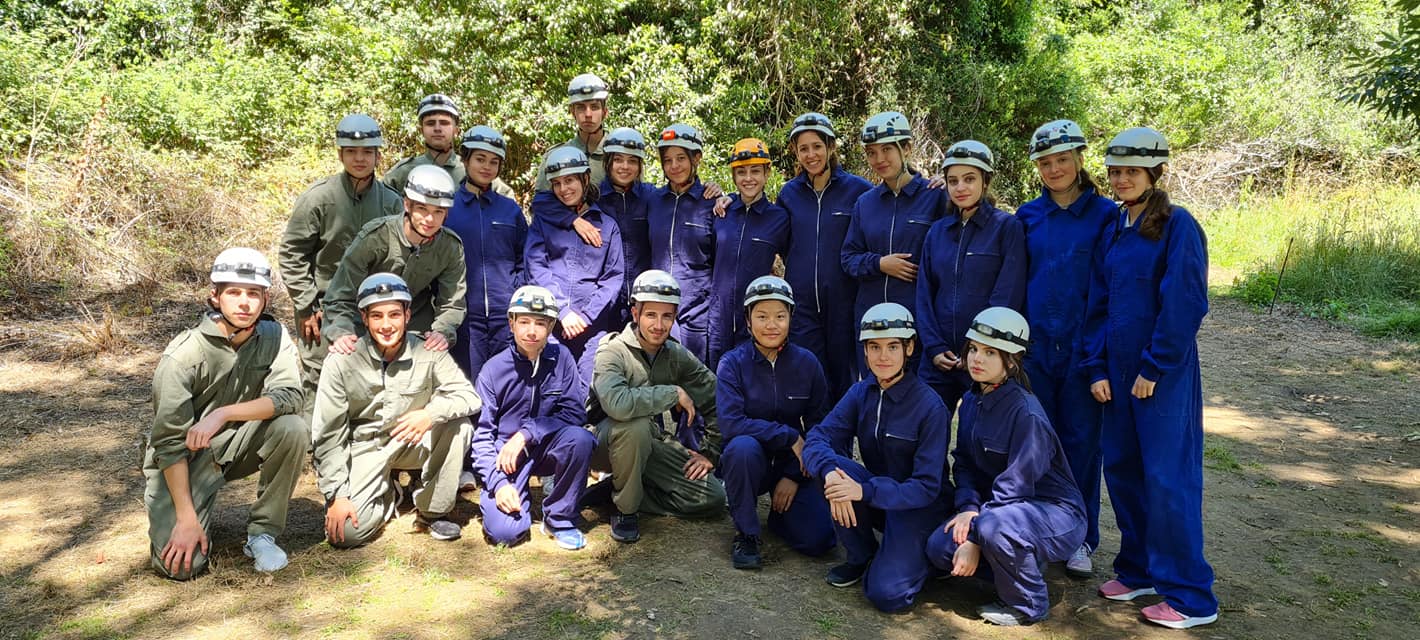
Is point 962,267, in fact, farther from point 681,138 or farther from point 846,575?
point 681,138

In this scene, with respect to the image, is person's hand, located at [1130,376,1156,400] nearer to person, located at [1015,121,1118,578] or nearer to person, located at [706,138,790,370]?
person, located at [1015,121,1118,578]

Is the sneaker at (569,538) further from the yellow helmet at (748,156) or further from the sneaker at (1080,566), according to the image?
the sneaker at (1080,566)

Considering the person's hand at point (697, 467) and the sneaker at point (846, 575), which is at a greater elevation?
the person's hand at point (697, 467)

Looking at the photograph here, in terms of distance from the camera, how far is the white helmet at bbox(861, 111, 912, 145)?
5.26m

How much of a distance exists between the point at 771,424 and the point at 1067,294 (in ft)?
5.31

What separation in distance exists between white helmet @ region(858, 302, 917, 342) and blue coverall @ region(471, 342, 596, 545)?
5.29 feet

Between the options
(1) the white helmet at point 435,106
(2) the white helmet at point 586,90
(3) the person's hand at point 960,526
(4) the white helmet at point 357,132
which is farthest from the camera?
(2) the white helmet at point 586,90

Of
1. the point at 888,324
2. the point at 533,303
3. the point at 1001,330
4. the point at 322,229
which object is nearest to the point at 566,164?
the point at 533,303

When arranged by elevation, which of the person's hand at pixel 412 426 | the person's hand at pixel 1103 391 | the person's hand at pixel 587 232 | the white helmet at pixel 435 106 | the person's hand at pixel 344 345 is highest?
the white helmet at pixel 435 106

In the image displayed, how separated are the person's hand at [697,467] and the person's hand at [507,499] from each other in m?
0.97

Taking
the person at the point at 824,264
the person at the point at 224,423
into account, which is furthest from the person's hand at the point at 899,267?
the person at the point at 224,423

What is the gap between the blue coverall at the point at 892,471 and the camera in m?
4.36

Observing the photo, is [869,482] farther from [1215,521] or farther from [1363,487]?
[1363,487]

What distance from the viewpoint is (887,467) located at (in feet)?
15.2
